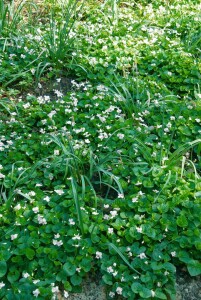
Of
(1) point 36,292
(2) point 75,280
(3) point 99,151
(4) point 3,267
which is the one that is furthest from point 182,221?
(4) point 3,267

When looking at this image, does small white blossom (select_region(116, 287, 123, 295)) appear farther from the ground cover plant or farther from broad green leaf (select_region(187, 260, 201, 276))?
broad green leaf (select_region(187, 260, 201, 276))

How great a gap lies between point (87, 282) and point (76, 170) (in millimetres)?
734

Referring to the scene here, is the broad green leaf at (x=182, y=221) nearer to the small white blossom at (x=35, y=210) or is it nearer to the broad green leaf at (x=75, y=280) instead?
the broad green leaf at (x=75, y=280)

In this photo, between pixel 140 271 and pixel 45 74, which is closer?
pixel 140 271

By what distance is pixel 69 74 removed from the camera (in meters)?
4.34

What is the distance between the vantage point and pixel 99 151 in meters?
3.46

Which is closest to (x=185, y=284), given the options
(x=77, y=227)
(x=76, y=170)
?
(x=77, y=227)

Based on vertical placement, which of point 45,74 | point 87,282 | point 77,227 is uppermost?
point 45,74

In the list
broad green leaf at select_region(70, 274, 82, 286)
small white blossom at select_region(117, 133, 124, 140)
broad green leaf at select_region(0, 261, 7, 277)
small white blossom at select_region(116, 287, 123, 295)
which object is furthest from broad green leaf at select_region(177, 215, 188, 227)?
broad green leaf at select_region(0, 261, 7, 277)

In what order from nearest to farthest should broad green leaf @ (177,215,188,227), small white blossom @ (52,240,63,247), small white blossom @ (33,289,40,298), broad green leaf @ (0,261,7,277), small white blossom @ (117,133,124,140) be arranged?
small white blossom @ (33,289,40,298), broad green leaf @ (0,261,7,277), small white blossom @ (52,240,63,247), broad green leaf @ (177,215,188,227), small white blossom @ (117,133,124,140)

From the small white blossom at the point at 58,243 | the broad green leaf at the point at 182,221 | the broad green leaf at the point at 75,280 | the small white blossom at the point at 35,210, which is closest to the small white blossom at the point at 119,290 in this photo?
the broad green leaf at the point at 75,280

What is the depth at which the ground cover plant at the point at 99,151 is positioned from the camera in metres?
2.76

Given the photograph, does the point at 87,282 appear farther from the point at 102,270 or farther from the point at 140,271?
the point at 140,271

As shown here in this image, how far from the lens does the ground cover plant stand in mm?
2760
